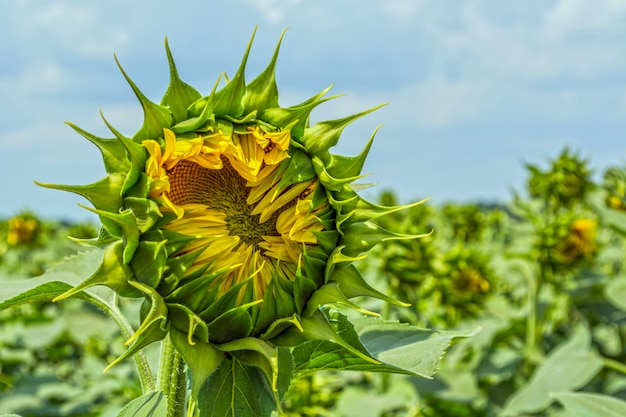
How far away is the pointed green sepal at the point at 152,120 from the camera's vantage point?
124 cm

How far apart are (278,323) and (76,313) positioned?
349 cm

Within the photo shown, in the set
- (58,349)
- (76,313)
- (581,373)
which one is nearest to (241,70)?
(581,373)

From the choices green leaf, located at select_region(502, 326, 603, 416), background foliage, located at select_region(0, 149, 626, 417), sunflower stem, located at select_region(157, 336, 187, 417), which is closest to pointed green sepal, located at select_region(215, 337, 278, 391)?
sunflower stem, located at select_region(157, 336, 187, 417)

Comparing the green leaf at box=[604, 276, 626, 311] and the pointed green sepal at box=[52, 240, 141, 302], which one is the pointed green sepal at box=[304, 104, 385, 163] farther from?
the green leaf at box=[604, 276, 626, 311]

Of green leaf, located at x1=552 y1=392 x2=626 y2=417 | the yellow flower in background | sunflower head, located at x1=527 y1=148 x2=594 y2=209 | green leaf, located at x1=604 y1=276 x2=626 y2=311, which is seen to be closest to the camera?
green leaf, located at x1=552 y1=392 x2=626 y2=417

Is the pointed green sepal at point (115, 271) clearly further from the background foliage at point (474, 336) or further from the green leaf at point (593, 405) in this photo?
the background foliage at point (474, 336)

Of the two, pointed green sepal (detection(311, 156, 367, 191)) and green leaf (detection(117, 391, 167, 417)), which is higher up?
pointed green sepal (detection(311, 156, 367, 191))

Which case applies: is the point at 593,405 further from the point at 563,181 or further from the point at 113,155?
the point at 563,181

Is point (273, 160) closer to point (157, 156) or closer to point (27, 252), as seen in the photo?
point (157, 156)

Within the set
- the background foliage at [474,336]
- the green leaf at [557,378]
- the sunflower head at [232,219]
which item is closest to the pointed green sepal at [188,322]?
the sunflower head at [232,219]

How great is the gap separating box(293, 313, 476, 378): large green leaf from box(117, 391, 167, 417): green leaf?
0.85 feet

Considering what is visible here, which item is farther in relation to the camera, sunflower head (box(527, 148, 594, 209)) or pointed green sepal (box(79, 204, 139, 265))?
sunflower head (box(527, 148, 594, 209))

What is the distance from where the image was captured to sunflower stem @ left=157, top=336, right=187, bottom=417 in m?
1.32

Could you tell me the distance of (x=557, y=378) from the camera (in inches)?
117
